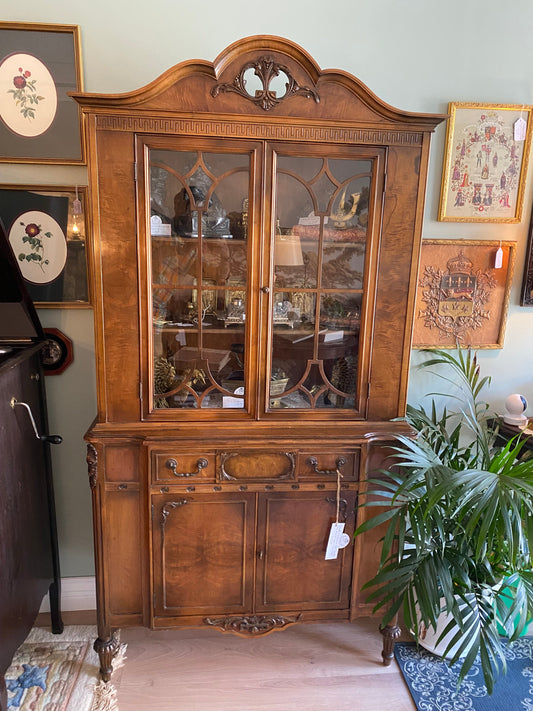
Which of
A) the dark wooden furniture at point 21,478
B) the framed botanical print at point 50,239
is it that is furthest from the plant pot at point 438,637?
the framed botanical print at point 50,239

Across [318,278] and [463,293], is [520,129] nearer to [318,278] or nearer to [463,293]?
[463,293]

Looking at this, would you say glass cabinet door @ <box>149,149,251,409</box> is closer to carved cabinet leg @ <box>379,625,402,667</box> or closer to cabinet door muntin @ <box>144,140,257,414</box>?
cabinet door muntin @ <box>144,140,257,414</box>

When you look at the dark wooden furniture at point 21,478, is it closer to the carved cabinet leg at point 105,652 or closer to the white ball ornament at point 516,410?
the carved cabinet leg at point 105,652

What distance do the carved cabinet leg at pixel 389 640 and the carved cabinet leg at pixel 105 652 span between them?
0.97m

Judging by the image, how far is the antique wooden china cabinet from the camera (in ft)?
4.69

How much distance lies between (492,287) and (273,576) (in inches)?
57.5

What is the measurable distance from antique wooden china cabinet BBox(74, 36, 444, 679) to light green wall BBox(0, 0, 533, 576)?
0.28 meters

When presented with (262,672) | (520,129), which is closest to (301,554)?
(262,672)

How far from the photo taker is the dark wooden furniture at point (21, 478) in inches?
55.9

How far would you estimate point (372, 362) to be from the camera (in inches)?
64.1

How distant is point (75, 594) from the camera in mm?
2041

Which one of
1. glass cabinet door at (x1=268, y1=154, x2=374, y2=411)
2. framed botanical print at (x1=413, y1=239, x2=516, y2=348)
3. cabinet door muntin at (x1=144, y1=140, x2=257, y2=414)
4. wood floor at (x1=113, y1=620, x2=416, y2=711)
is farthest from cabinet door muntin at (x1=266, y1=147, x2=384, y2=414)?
wood floor at (x1=113, y1=620, x2=416, y2=711)

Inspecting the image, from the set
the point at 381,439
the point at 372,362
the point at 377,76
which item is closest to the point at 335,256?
the point at 372,362

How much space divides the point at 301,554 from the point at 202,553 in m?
0.35
